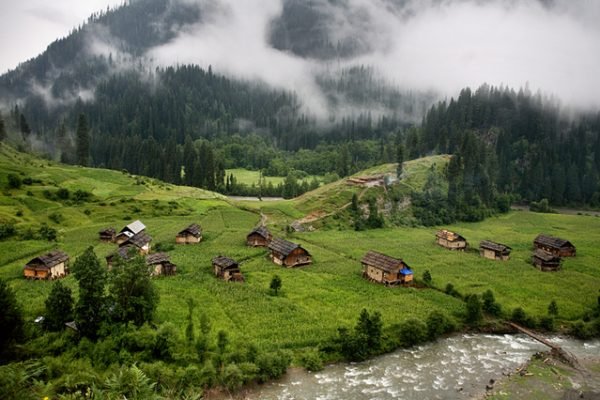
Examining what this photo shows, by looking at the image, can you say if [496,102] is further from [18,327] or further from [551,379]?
[18,327]

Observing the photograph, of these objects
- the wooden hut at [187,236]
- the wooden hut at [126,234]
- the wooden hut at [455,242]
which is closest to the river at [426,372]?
the wooden hut at [455,242]

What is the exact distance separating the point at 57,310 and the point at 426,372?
33595mm

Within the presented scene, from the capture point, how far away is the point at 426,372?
131 ft

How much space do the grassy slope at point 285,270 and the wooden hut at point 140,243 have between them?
360 cm

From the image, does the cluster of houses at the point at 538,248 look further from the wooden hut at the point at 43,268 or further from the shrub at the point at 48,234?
the shrub at the point at 48,234

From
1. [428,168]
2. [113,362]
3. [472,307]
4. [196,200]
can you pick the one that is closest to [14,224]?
[196,200]

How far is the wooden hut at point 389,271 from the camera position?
58.8 meters

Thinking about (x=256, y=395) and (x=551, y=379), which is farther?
(x=551, y=379)

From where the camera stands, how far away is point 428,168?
129500 millimetres

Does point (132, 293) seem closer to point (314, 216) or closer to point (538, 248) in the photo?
point (314, 216)

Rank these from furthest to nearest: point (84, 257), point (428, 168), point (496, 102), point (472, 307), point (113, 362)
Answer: point (496, 102)
point (428, 168)
point (472, 307)
point (84, 257)
point (113, 362)

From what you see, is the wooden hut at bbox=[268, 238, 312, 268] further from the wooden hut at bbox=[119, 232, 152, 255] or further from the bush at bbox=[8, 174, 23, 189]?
the bush at bbox=[8, 174, 23, 189]

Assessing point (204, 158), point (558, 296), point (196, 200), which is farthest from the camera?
point (204, 158)

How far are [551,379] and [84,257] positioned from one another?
139 feet
